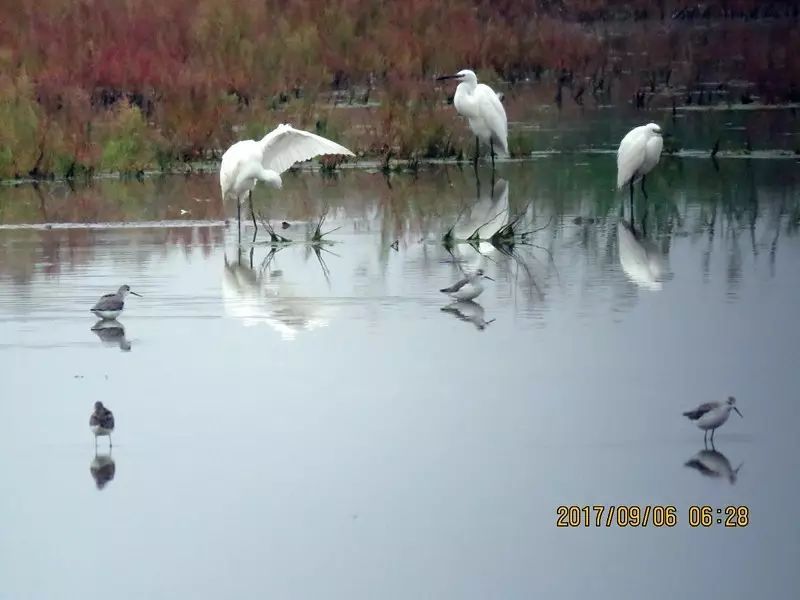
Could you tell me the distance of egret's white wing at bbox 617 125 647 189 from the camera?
650 inches

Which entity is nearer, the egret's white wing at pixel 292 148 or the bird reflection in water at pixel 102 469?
the bird reflection in water at pixel 102 469

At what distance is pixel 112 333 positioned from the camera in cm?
1058

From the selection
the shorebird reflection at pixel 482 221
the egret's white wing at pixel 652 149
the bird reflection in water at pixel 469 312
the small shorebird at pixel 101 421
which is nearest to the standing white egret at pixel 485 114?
the shorebird reflection at pixel 482 221

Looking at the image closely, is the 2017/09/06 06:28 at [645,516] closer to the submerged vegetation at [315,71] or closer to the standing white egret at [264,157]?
the standing white egret at [264,157]

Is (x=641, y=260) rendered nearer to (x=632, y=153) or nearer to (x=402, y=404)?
(x=632, y=153)

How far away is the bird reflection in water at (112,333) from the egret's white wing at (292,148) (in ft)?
16.0

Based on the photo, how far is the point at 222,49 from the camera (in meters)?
26.8

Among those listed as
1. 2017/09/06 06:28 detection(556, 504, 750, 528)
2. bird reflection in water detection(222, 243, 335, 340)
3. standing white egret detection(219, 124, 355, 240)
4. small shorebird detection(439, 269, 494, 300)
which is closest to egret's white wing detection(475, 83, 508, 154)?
standing white egret detection(219, 124, 355, 240)

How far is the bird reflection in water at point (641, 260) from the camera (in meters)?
12.1

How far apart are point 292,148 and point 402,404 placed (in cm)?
741

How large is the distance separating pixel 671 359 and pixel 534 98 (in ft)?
60.5

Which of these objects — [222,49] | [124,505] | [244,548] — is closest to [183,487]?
[124,505]

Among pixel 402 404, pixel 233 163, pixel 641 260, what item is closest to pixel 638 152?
pixel 641 260

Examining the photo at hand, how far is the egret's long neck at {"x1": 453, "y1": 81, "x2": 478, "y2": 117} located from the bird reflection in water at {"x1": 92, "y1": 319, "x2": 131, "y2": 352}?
9554 mm
